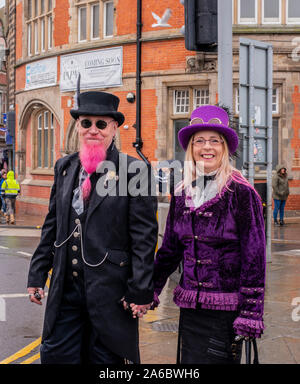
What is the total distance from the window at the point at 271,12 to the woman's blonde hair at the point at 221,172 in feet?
48.4

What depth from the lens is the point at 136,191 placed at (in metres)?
3.43

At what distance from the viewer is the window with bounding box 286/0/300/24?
55.7 ft

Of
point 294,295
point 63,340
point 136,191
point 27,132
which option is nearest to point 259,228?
point 136,191

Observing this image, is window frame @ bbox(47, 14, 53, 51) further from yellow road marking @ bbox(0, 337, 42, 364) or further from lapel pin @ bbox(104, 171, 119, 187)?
lapel pin @ bbox(104, 171, 119, 187)

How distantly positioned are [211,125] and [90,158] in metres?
0.77

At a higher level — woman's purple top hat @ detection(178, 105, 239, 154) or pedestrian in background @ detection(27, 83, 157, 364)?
woman's purple top hat @ detection(178, 105, 239, 154)

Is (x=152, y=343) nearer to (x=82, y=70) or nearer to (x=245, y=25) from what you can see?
(x=245, y=25)

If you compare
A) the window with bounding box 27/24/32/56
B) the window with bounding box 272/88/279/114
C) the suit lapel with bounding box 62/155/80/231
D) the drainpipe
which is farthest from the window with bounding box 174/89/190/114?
the suit lapel with bounding box 62/155/80/231

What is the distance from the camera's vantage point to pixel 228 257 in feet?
10.5

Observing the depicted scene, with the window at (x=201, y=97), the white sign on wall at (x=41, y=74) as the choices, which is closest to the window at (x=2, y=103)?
the white sign on wall at (x=41, y=74)

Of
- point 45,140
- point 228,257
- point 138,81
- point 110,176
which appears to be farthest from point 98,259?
point 45,140

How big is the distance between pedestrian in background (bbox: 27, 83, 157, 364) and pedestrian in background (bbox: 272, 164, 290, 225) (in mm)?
13065

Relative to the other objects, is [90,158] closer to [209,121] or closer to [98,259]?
[98,259]

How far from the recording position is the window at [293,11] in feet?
55.7
